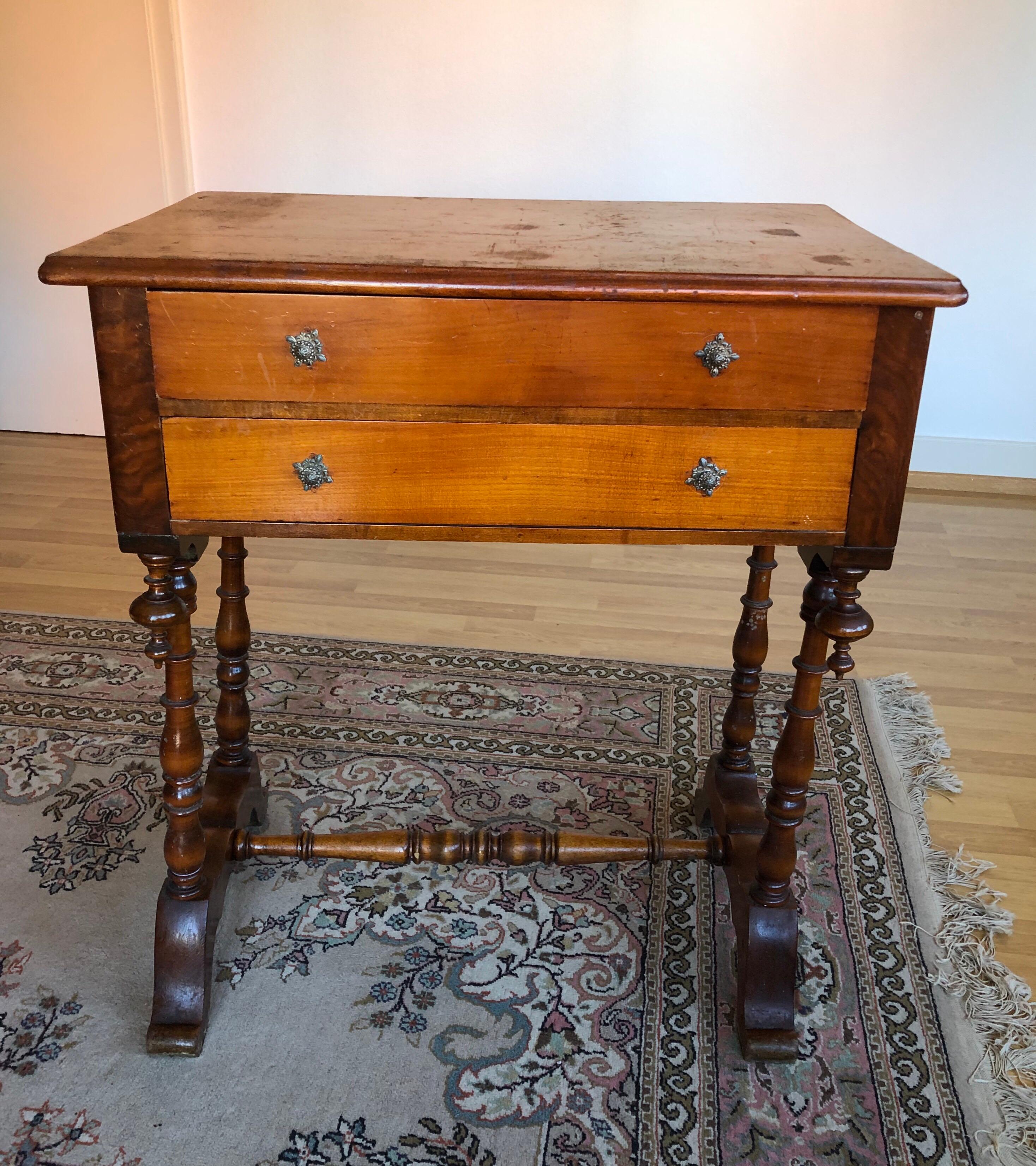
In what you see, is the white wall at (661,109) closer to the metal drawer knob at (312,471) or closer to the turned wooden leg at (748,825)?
the turned wooden leg at (748,825)

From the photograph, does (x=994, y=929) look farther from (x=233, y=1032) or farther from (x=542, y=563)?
(x=542, y=563)

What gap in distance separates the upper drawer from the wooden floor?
1.27m

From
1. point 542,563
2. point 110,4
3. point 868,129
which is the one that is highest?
point 110,4

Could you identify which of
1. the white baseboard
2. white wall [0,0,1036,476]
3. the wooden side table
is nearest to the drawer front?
the wooden side table

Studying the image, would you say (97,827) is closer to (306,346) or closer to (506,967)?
(506,967)

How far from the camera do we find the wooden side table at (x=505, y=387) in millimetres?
1283

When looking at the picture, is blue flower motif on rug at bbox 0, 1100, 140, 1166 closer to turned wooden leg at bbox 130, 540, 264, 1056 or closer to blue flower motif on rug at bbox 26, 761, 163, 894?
turned wooden leg at bbox 130, 540, 264, 1056

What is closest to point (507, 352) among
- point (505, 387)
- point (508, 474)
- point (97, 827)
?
point (505, 387)

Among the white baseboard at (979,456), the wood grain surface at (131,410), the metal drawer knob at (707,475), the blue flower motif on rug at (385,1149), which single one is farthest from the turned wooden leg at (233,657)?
the white baseboard at (979,456)

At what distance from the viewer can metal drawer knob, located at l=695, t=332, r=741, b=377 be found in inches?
51.4

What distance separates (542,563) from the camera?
3.29m

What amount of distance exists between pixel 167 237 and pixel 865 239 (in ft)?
3.04

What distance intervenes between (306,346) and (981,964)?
1446mm

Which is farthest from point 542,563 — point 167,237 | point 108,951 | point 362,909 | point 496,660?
point 167,237
